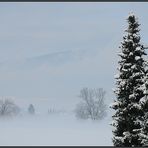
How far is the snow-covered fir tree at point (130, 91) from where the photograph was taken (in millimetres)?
28219

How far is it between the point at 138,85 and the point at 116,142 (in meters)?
3.68

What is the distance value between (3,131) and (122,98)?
1672 inches

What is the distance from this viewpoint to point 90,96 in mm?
124375

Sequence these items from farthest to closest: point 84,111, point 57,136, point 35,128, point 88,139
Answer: point 84,111, point 35,128, point 57,136, point 88,139

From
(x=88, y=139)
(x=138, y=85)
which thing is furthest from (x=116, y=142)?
(x=88, y=139)

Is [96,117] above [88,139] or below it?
above

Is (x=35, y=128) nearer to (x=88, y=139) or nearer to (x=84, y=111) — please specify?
(x=88, y=139)

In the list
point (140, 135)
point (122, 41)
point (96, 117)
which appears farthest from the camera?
point (96, 117)

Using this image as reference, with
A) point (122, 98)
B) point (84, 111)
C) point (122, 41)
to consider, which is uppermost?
point (84, 111)

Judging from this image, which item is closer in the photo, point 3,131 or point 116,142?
point 116,142

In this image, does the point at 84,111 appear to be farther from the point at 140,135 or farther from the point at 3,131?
the point at 140,135

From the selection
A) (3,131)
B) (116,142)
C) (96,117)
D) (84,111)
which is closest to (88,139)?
(3,131)

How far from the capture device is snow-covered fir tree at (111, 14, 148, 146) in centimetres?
2822

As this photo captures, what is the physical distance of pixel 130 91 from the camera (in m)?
28.8
